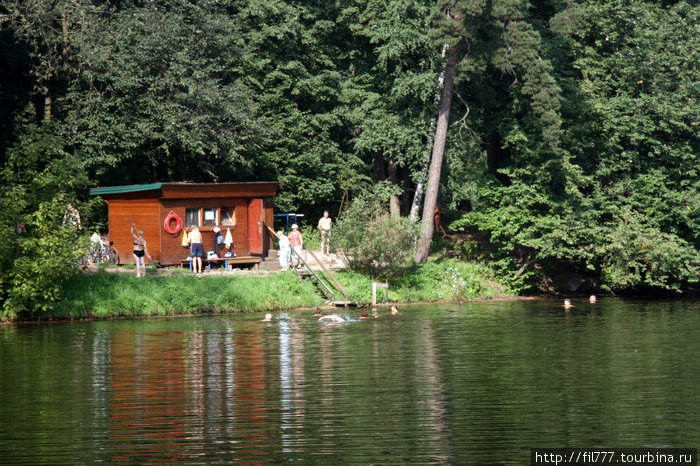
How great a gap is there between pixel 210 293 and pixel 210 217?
19.4ft

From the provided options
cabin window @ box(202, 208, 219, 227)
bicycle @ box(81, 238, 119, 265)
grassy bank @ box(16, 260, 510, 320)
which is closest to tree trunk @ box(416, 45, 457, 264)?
grassy bank @ box(16, 260, 510, 320)

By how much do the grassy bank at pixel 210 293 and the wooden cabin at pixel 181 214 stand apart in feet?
9.11

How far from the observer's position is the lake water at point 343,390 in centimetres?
1420

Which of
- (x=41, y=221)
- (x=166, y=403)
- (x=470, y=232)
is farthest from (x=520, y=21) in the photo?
(x=166, y=403)

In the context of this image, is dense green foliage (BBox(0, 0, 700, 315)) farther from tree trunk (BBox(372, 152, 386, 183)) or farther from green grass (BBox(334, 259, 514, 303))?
tree trunk (BBox(372, 152, 386, 183))

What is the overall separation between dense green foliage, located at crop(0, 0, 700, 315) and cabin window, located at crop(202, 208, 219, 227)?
330 centimetres

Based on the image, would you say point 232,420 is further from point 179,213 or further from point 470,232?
point 470,232

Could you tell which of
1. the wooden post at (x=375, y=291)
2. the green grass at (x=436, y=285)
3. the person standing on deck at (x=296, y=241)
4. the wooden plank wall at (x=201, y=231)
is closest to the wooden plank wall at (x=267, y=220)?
the wooden plank wall at (x=201, y=231)

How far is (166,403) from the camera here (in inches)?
688

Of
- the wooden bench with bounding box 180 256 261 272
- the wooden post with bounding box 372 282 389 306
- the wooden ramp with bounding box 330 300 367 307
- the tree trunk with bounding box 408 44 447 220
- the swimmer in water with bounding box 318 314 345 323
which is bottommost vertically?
the swimmer in water with bounding box 318 314 345 323

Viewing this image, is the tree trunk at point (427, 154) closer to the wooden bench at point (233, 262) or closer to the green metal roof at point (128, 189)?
the wooden bench at point (233, 262)

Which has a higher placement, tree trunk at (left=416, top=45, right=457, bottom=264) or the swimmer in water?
tree trunk at (left=416, top=45, right=457, bottom=264)

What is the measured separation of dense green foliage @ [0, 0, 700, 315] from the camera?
38.7 meters

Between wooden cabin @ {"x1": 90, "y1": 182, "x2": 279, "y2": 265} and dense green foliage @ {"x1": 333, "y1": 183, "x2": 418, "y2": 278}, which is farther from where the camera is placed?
dense green foliage @ {"x1": 333, "y1": 183, "x2": 418, "y2": 278}
